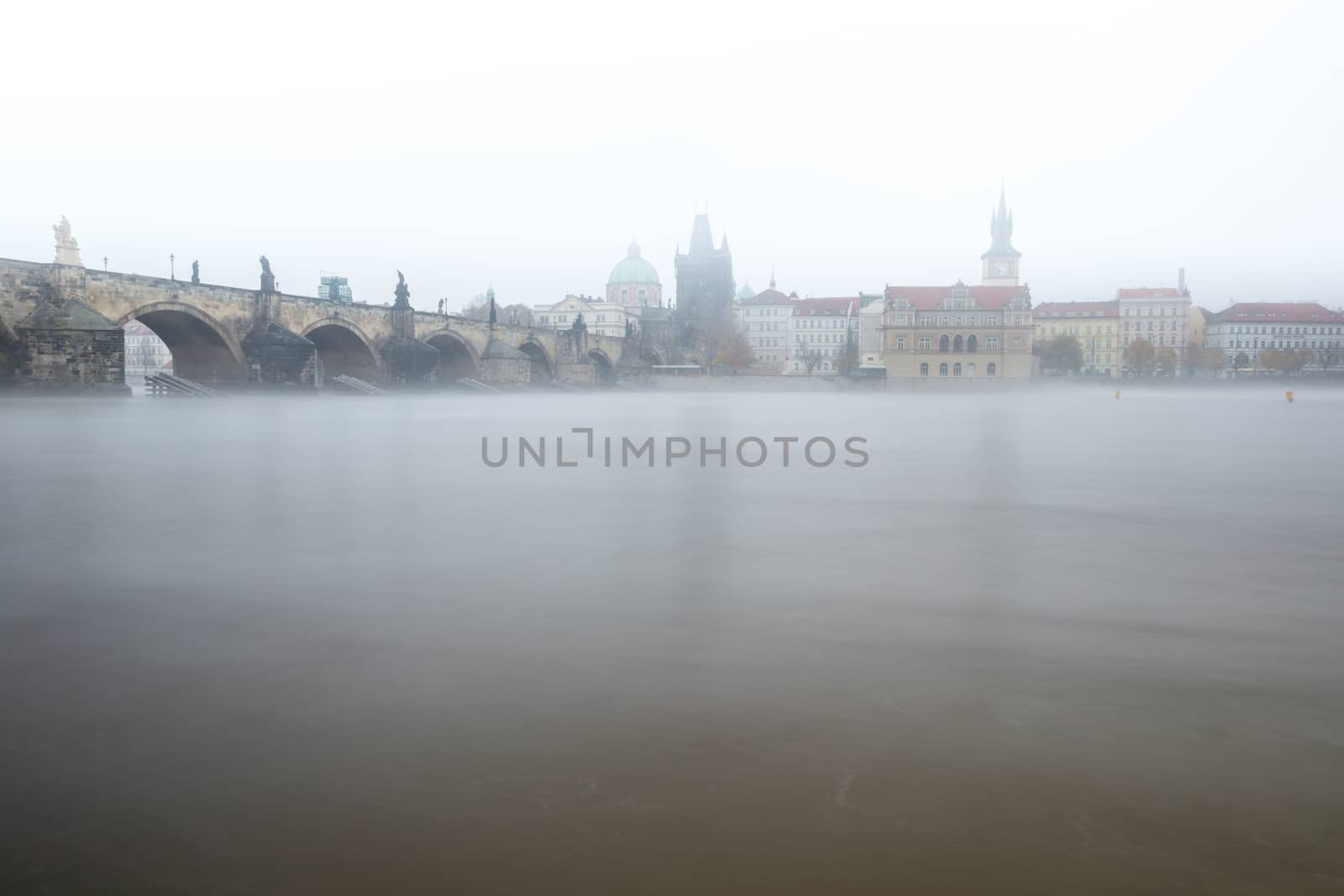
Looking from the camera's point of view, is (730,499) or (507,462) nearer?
(730,499)

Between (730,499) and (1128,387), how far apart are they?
245 feet

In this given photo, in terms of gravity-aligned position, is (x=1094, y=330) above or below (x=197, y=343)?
above

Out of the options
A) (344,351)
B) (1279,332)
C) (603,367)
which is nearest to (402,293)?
(344,351)

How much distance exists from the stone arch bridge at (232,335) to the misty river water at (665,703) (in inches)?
1048

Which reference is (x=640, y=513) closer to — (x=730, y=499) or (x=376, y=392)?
(x=730, y=499)

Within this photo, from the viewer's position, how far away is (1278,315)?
124 m

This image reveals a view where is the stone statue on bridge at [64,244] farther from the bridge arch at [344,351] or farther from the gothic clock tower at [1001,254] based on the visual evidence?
the gothic clock tower at [1001,254]

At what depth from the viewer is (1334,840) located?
2.37 meters

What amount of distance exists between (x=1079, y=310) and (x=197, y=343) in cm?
11036

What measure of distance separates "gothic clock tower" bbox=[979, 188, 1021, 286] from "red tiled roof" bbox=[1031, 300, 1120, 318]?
779 cm

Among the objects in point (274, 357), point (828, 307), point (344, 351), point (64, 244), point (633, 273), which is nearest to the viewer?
point (274, 357)

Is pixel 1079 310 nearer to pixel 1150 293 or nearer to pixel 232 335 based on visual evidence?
pixel 1150 293

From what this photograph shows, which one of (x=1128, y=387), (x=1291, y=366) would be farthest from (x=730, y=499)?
(x=1291, y=366)

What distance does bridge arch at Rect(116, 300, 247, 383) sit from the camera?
123 feet
